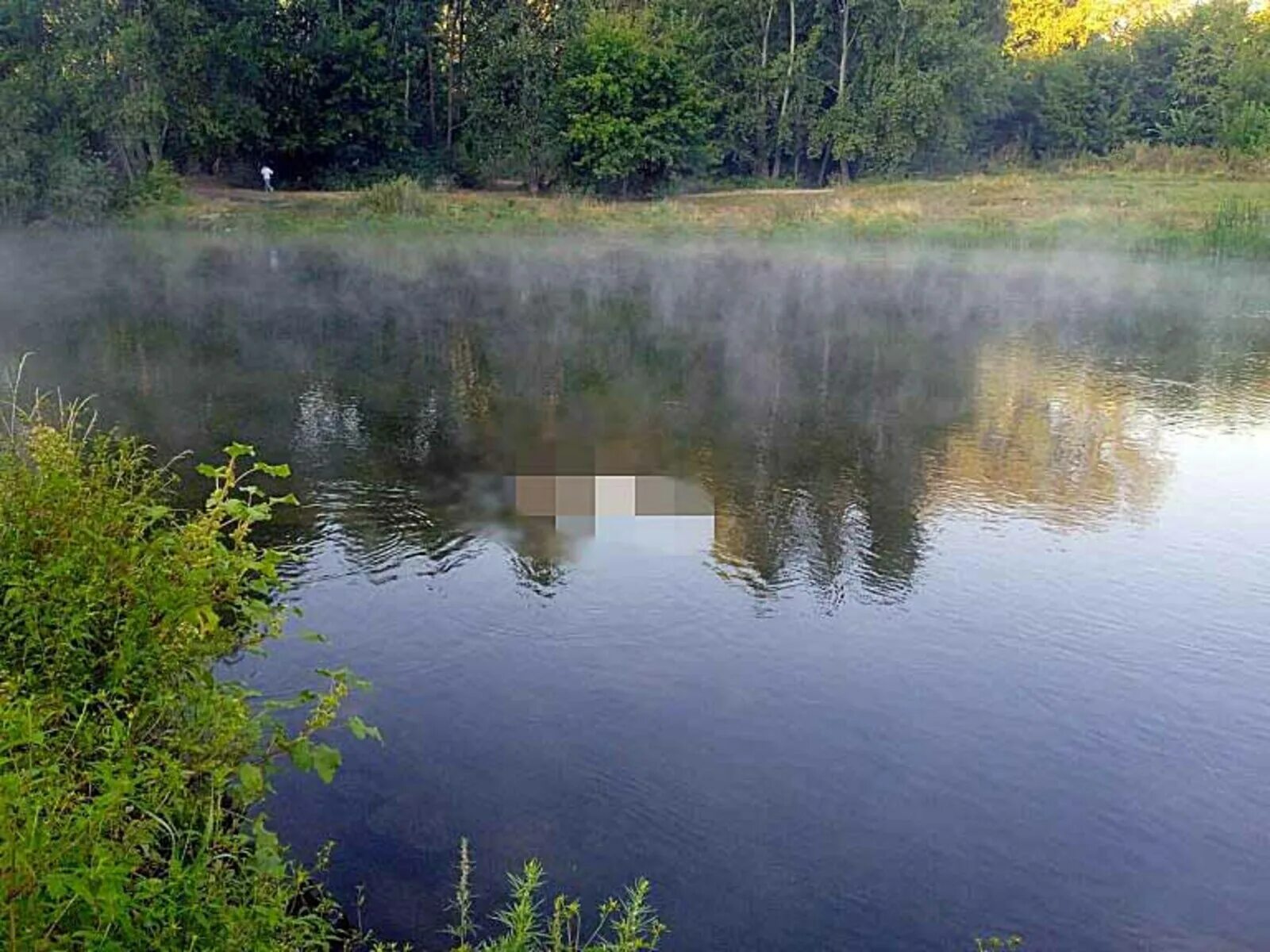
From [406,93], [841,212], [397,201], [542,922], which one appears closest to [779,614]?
[542,922]

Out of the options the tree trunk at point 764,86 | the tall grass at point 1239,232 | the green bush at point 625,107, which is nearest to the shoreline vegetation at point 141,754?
A: the tall grass at point 1239,232

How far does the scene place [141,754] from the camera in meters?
3.43

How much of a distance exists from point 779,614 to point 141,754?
3.80 meters

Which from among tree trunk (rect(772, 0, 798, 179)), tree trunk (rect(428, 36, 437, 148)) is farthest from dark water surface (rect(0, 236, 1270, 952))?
tree trunk (rect(772, 0, 798, 179))

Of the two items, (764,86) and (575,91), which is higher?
(764,86)

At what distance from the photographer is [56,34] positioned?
26641 mm

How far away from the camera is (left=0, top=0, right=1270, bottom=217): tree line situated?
1057 inches

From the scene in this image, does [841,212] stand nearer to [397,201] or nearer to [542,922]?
[397,201]

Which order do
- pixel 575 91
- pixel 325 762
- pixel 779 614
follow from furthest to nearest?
pixel 575 91, pixel 779 614, pixel 325 762

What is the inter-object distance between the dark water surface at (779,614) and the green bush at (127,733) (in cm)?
81

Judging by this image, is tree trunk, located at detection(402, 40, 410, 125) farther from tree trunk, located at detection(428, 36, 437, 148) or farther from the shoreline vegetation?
the shoreline vegetation

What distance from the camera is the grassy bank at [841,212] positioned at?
1024 inches

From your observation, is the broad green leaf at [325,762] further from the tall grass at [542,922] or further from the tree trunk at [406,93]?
the tree trunk at [406,93]

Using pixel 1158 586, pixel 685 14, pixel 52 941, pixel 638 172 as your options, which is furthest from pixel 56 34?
pixel 52 941
